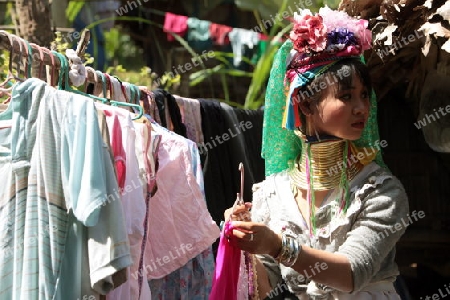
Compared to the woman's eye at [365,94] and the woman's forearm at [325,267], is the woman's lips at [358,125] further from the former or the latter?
the woman's forearm at [325,267]

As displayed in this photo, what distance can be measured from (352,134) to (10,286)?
1.40 meters

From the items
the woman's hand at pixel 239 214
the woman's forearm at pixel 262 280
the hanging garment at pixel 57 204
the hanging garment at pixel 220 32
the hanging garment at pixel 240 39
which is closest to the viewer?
the hanging garment at pixel 57 204

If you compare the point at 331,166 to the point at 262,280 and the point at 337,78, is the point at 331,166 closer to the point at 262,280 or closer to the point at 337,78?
the point at 337,78

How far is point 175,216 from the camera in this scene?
10.8 ft

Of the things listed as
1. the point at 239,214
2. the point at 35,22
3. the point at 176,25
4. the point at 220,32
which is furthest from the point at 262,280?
the point at 176,25

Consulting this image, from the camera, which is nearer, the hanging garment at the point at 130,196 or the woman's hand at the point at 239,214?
the hanging garment at the point at 130,196

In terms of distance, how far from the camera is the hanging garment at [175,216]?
3.24 m

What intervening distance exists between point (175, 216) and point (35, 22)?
235 centimetres

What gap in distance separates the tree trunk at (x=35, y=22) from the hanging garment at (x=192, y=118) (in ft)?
4.79

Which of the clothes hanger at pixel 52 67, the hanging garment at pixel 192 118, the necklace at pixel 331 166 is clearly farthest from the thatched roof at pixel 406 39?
the clothes hanger at pixel 52 67

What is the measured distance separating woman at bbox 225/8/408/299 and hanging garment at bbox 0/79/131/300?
1.69ft

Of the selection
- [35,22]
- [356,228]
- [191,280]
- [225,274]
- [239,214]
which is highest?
[35,22]

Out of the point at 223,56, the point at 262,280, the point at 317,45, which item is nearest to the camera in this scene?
the point at 317,45

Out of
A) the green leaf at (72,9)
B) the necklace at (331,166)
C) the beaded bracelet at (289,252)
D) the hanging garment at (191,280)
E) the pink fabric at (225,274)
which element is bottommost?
the hanging garment at (191,280)
